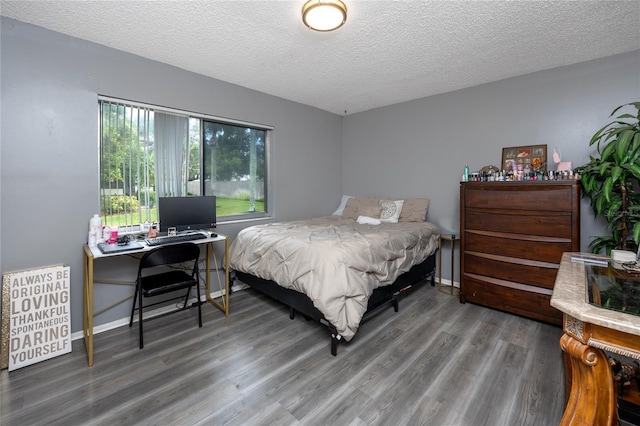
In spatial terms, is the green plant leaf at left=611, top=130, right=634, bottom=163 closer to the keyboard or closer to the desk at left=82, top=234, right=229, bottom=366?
the desk at left=82, top=234, right=229, bottom=366

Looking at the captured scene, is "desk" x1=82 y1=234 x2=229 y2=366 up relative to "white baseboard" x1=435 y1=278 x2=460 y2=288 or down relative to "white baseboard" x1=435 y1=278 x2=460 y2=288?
up

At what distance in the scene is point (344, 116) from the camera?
4.67 meters

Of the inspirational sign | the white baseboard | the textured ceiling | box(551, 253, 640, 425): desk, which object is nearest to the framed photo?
the textured ceiling

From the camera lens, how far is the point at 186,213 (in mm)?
2715

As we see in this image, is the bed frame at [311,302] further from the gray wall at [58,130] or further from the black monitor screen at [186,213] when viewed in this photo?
Answer: the gray wall at [58,130]

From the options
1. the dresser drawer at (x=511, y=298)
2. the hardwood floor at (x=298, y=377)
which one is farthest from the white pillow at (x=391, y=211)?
the hardwood floor at (x=298, y=377)

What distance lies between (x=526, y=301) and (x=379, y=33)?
2.72m

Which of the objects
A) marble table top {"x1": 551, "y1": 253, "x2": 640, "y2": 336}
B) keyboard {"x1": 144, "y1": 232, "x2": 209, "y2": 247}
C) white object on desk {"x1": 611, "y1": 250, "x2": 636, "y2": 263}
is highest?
keyboard {"x1": 144, "y1": 232, "x2": 209, "y2": 247}

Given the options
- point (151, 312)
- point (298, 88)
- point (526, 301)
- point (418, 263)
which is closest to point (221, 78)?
point (298, 88)

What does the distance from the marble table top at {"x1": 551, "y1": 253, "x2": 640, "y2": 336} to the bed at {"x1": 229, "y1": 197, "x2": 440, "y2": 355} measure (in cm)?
120

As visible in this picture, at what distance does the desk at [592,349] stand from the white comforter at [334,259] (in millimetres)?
1218

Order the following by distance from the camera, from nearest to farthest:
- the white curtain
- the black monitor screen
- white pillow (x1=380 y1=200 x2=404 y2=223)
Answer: the black monitor screen < the white curtain < white pillow (x1=380 y1=200 x2=404 y2=223)

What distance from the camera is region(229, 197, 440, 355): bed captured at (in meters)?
2.08

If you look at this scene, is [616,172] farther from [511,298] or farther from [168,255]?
[168,255]
